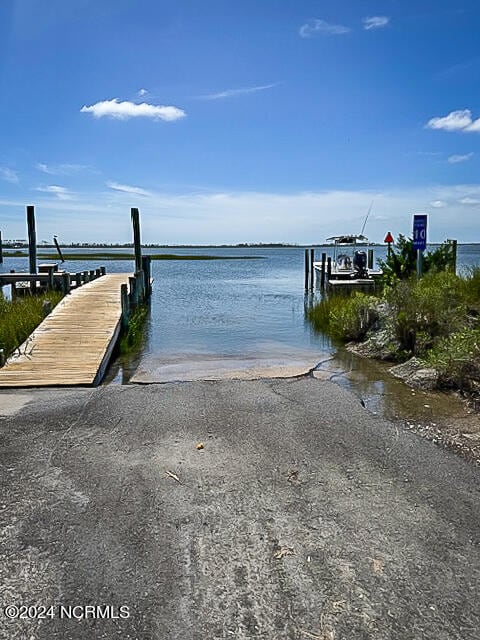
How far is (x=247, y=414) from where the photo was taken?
6.29 m

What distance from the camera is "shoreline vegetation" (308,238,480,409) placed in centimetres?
748

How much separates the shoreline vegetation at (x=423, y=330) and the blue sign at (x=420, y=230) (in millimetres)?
1388

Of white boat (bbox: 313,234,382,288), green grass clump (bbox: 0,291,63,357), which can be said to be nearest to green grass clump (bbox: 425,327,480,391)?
green grass clump (bbox: 0,291,63,357)

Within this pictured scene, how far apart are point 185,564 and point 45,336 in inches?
324

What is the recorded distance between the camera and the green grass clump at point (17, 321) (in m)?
10.4

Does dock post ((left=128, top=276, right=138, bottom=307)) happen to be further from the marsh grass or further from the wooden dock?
the marsh grass

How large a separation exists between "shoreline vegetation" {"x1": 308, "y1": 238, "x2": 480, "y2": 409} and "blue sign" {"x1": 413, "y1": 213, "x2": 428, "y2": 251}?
4.55 feet

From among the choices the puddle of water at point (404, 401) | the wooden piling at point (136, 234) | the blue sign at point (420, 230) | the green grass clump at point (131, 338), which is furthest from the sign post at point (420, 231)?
the wooden piling at point (136, 234)

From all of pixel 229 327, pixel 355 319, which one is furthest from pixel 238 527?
pixel 229 327

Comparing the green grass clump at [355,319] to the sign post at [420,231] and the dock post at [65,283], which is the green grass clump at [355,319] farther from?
the dock post at [65,283]

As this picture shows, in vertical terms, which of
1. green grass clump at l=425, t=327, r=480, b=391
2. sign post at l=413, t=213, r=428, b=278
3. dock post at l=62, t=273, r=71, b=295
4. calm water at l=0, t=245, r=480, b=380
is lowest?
calm water at l=0, t=245, r=480, b=380

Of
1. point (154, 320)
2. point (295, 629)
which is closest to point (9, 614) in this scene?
point (295, 629)

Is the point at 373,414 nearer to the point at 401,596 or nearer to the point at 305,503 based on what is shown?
the point at 305,503

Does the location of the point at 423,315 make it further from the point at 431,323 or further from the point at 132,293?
the point at 132,293
